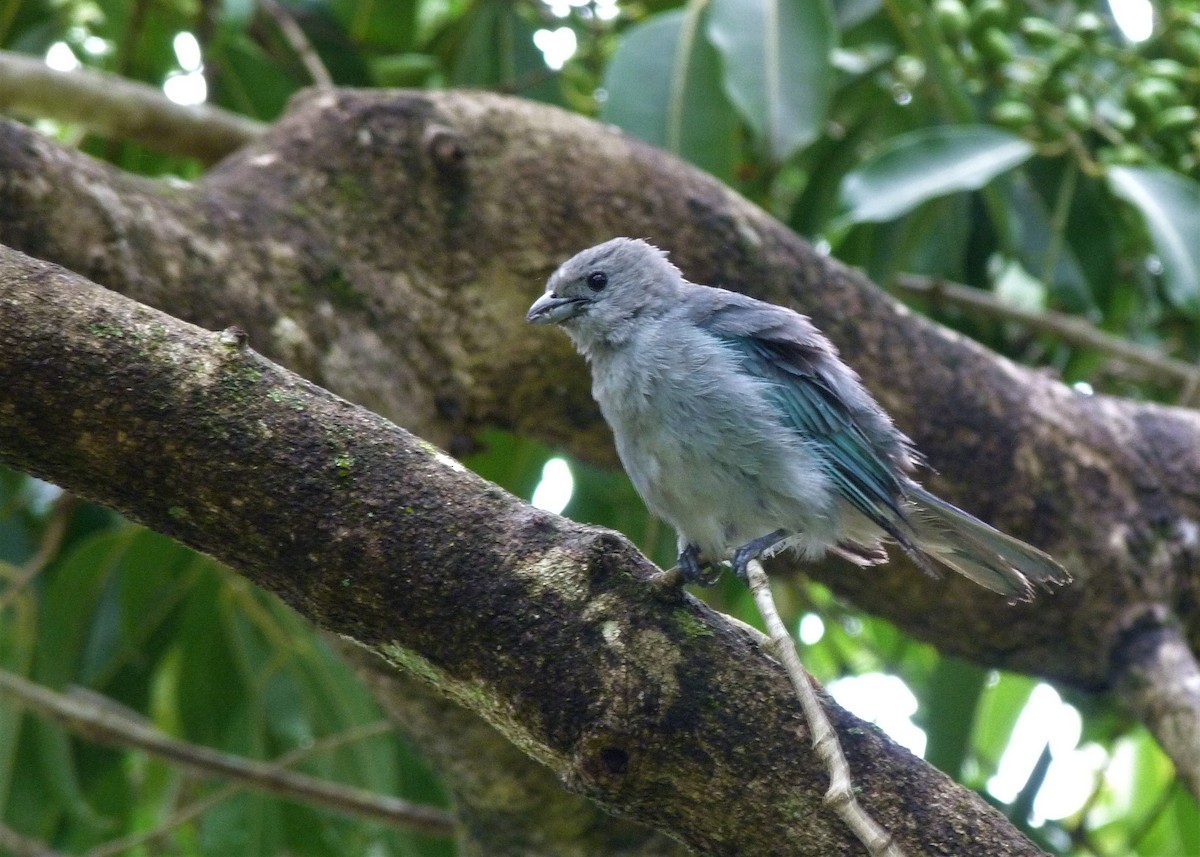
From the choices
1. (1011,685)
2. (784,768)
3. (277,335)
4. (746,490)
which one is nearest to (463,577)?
(784,768)

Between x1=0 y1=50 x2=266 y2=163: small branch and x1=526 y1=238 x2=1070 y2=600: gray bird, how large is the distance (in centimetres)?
178

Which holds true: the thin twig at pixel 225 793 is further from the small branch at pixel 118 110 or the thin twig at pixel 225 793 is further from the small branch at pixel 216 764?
the small branch at pixel 118 110

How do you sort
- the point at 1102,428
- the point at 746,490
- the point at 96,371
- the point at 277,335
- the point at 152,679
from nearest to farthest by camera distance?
1. the point at 96,371
2. the point at 746,490
3. the point at 277,335
4. the point at 1102,428
5. the point at 152,679

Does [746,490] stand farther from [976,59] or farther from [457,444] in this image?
[976,59]

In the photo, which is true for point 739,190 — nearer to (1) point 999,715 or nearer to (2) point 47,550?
(1) point 999,715

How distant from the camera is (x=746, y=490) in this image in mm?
2936

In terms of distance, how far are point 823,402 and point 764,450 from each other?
23cm

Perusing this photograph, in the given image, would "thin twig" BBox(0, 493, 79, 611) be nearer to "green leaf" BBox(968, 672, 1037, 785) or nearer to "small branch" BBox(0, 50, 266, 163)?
"small branch" BBox(0, 50, 266, 163)

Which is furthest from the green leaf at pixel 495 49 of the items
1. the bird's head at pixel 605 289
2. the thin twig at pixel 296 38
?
the bird's head at pixel 605 289

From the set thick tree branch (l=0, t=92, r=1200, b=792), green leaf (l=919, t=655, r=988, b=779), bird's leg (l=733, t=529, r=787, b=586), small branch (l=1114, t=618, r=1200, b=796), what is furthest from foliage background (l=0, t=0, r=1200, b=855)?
bird's leg (l=733, t=529, r=787, b=586)

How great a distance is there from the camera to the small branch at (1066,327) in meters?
4.74

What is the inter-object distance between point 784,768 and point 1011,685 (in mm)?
3646

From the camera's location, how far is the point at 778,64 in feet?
13.7

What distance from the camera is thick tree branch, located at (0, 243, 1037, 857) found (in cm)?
200
